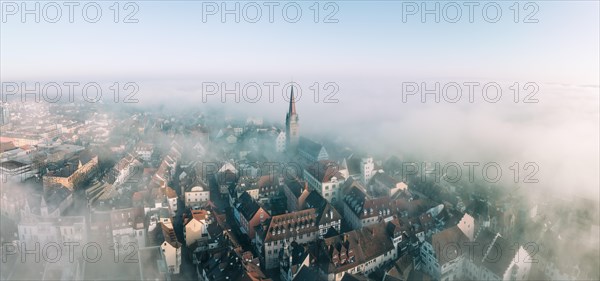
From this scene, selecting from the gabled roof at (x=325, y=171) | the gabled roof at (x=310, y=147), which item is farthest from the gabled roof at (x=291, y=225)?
the gabled roof at (x=310, y=147)

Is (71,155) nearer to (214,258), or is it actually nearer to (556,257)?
(214,258)

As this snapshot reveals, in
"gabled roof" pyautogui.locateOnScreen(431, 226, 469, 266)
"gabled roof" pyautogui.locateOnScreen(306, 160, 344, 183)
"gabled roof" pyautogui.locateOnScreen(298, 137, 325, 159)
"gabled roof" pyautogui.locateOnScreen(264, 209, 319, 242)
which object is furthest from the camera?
"gabled roof" pyautogui.locateOnScreen(298, 137, 325, 159)

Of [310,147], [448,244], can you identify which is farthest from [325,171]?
[448,244]

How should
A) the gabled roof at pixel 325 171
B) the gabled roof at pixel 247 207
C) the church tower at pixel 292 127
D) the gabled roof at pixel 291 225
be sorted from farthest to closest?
the church tower at pixel 292 127, the gabled roof at pixel 325 171, the gabled roof at pixel 247 207, the gabled roof at pixel 291 225

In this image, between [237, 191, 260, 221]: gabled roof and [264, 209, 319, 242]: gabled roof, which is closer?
[264, 209, 319, 242]: gabled roof

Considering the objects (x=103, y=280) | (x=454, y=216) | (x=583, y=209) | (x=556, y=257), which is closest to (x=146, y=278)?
(x=103, y=280)

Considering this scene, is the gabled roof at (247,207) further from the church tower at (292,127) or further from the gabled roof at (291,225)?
the church tower at (292,127)

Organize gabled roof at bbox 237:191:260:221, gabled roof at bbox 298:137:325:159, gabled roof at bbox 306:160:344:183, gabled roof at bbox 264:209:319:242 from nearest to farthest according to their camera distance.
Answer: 1. gabled roof at bbox 264:209:319:242
2. gabled roof at bbox 237:191:260:221
3. gabled roof at bbox 306:160:344:183
4. gabled roof at bbox 298:137:325:159

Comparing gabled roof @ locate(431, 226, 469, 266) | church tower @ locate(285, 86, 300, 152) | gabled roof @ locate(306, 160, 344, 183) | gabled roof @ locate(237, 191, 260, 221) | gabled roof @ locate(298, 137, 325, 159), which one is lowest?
gabled roof @ locate(431, 226, 469, 266)

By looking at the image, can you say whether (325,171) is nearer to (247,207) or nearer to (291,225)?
(247,207)

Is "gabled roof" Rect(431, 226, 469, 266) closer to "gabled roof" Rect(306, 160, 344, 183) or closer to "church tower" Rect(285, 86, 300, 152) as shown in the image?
"gabled roof" Rect(306, 160, 344, 183)

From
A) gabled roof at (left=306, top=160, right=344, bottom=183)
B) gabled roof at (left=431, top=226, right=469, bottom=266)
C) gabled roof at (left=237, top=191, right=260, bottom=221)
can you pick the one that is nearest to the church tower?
gabled roof at (left=306, top=160, right=344, bottom=183)
